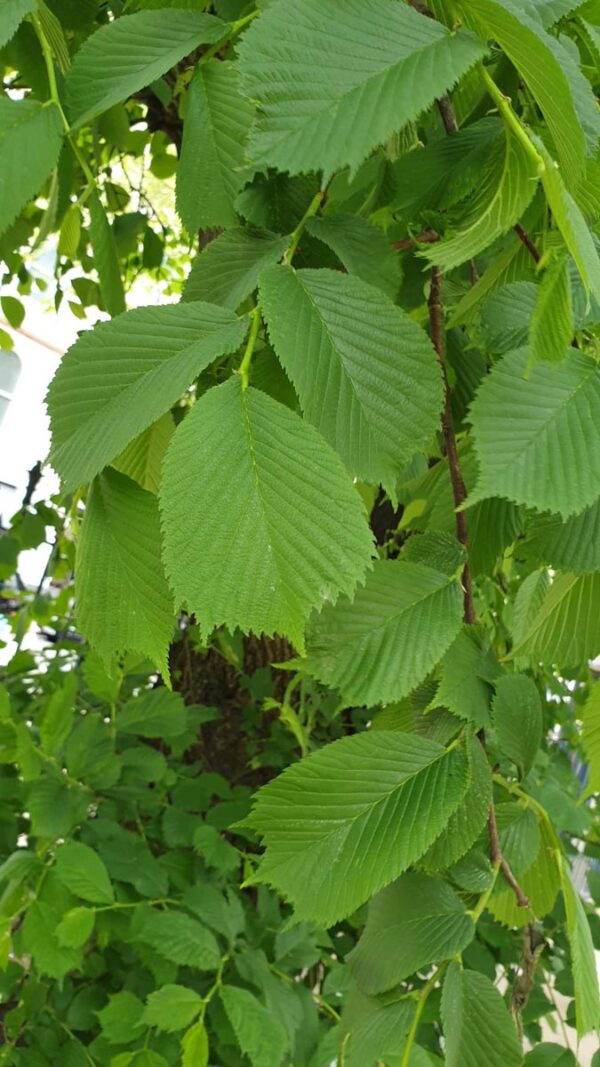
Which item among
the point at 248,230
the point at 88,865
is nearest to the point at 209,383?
the point at 248,230

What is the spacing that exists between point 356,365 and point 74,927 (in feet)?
1.61

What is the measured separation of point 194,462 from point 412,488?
285 millimetres

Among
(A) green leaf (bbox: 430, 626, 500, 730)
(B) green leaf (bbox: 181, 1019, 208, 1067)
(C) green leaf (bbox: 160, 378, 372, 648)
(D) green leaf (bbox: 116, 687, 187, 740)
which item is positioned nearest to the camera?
(C) green leaf (bbox: 160, 378, 372, 648)

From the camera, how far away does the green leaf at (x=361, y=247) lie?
294mm

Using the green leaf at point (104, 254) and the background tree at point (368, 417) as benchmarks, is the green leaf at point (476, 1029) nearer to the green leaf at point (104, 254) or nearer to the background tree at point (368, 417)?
the background tree at point (368, 417)

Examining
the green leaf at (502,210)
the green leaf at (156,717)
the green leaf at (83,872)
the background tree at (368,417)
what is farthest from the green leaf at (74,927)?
the green leaf at (502,210)

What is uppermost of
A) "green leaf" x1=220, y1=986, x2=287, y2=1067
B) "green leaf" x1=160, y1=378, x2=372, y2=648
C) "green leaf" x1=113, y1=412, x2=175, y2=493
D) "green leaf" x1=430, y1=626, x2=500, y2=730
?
"green leaf" x1=113, y1=412, x2=175, y2=493

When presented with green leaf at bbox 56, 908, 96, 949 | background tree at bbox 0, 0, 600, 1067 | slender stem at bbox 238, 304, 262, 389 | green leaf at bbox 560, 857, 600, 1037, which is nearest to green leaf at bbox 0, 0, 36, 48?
background tree at bbox 0, 0, 600, 1067

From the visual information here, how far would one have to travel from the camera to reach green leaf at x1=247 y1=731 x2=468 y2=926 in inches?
10.3

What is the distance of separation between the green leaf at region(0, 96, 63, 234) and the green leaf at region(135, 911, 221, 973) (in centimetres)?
53

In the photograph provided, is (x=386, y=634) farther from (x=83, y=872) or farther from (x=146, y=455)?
(x=83, y=872)

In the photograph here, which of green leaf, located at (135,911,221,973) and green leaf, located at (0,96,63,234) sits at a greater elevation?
green leaf, located at (0,96,63,234)

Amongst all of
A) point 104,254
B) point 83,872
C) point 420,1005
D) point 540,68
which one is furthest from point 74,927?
point 540,68

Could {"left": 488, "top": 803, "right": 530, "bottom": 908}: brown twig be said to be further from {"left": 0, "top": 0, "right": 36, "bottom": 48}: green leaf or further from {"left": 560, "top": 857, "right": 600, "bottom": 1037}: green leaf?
{"left": 0, "top": 0, "right": 36, "bottom": 48}: green leaf
